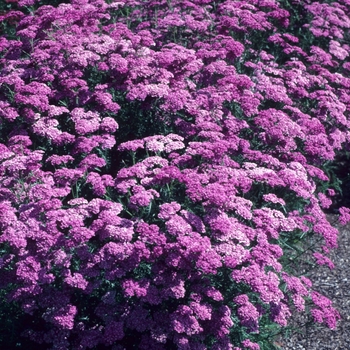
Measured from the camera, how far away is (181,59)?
6.64 m

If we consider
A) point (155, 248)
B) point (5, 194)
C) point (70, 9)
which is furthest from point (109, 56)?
point (155, 248)

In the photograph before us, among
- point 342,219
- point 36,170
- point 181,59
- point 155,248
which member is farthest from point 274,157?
point 36,170

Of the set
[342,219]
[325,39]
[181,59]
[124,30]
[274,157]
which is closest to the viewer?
[342,219]

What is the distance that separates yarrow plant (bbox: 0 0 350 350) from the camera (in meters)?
4.40

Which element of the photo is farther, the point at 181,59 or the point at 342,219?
the point at 181,59

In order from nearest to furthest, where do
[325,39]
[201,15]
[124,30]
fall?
[124,30]
[201,15]
[325,39]

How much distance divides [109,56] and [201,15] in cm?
234

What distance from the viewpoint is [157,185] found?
17.2ft

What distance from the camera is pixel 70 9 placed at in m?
7.65

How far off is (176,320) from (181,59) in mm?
3755

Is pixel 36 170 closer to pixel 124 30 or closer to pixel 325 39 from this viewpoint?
pixel 124 30

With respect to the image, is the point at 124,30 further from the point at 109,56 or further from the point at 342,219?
the point at 342,219

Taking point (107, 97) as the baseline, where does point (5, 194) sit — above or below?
below

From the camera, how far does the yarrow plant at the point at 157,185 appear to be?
4398mm
